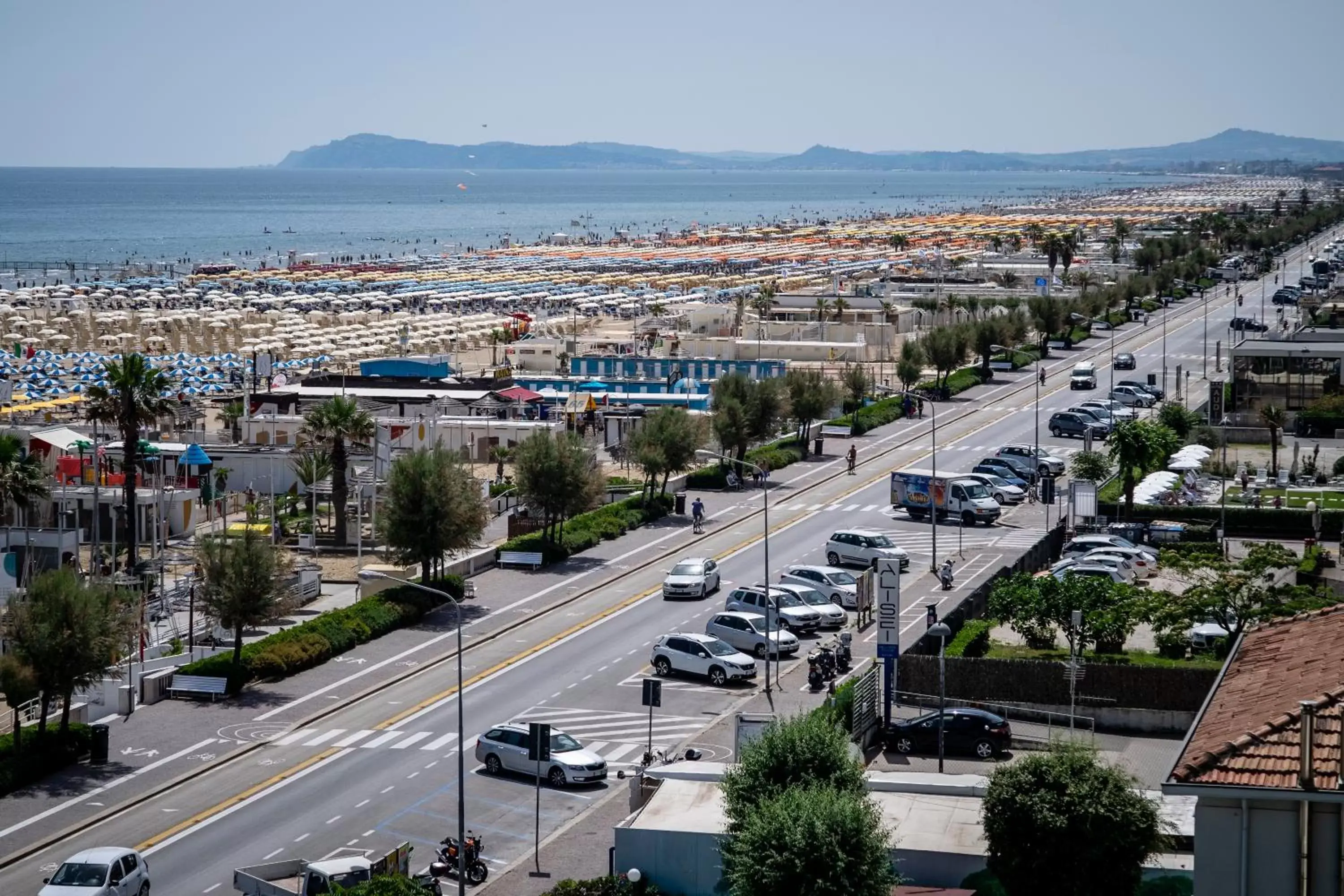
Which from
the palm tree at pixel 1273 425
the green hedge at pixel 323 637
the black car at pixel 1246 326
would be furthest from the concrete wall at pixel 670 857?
the black car at pixel 1246 326

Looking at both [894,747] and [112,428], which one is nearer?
[894,747]

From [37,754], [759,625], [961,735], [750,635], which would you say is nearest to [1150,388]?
[759,625]

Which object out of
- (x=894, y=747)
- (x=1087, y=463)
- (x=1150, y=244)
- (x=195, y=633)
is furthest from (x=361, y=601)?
(x=1150, y=244)

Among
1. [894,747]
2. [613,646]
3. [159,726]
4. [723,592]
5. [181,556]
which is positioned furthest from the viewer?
[181,556]

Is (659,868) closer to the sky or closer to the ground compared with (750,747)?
closer to the ground

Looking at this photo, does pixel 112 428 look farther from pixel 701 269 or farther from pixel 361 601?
pixel 701 269

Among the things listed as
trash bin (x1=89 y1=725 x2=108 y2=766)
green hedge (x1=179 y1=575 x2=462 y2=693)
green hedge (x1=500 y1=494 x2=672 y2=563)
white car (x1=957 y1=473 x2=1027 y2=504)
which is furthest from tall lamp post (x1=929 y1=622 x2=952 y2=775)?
white car (x1=957 y1=473 x2=1027 y2=504)

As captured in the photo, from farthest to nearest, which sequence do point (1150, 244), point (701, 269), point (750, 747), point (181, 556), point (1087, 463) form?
point (701, 269) < point (1150, 244) < point (1087, 463) < point (181, 556) < point (750, 747)
